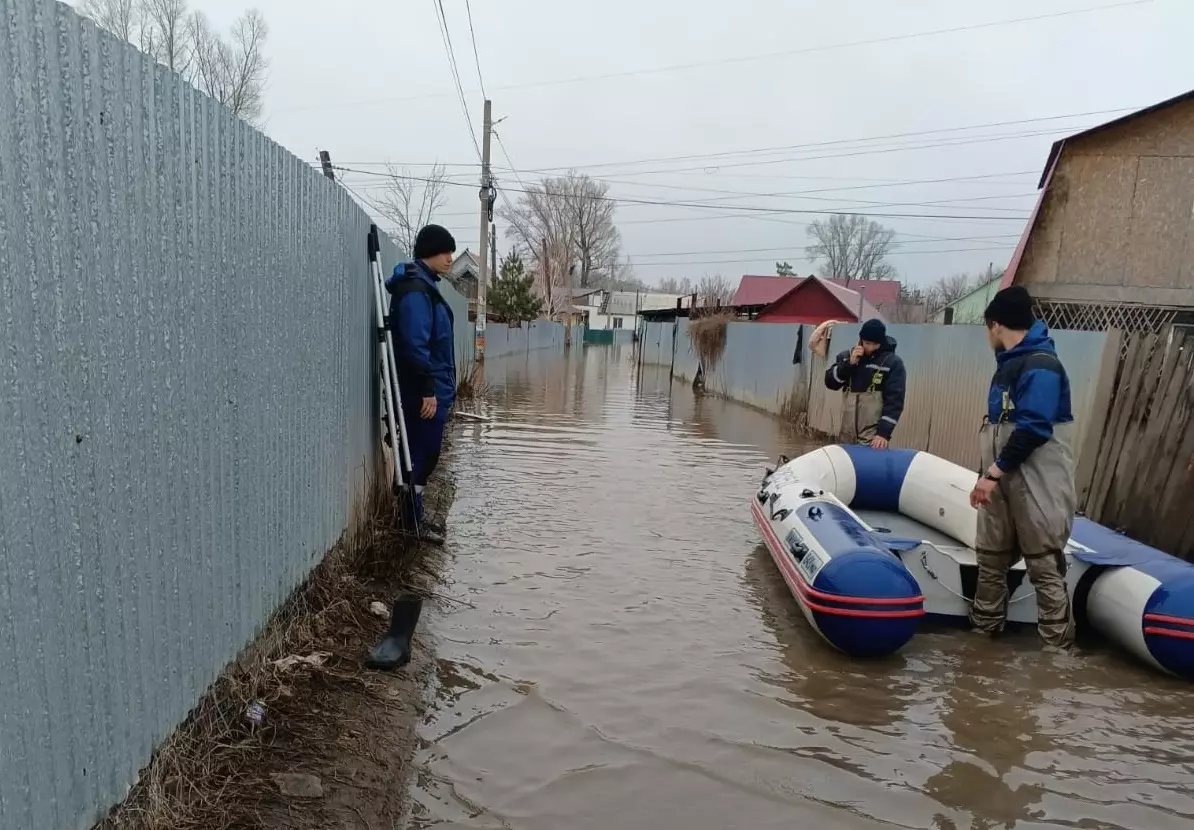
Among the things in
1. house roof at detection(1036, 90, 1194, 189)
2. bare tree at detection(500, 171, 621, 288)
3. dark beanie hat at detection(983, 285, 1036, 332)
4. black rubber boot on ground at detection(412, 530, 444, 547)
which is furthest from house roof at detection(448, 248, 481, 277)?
dark beanie hat at detection(983, 285, 1036, 332)

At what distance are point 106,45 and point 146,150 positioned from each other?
0.91ft

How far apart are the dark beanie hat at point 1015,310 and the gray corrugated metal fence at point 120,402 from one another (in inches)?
144

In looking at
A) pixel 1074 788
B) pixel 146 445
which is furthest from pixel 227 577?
pixel 1074 788

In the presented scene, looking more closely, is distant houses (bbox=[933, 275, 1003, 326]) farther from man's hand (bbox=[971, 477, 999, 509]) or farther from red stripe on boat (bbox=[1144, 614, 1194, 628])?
red stripe on boat (bbox=[1144, 614, 1194, 628])

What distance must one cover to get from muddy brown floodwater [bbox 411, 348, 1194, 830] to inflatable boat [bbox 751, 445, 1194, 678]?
0.62ft

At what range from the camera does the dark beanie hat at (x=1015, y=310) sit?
422 centimetres

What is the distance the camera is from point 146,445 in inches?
86.1

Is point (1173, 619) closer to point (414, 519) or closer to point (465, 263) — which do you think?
point (414, 519)

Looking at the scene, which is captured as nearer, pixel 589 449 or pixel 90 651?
pixel 90 651

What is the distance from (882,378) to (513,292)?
42.4 meters

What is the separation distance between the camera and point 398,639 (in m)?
3.60

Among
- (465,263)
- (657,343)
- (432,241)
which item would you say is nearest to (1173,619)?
(432,241)

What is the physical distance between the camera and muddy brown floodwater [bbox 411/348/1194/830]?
2816 millimetres

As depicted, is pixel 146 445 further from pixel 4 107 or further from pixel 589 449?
pixel 589 449
